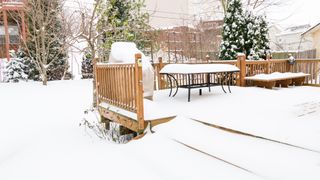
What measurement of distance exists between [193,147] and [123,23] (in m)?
7.92

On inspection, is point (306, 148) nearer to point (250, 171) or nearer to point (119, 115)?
point (250, 171)

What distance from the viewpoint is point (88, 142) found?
4.68m

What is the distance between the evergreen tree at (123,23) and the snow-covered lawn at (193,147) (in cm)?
361

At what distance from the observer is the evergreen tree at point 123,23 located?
8188mm

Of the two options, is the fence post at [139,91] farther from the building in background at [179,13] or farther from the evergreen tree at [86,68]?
the building in background at [179,13]

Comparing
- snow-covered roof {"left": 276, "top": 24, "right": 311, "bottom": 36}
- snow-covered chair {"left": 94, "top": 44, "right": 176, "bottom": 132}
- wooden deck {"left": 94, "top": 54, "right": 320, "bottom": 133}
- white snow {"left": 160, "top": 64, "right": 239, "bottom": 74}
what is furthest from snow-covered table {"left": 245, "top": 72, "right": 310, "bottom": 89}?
snow-covered roof {"left": 276, "top": 24, "right": 311, "bottom": 36}

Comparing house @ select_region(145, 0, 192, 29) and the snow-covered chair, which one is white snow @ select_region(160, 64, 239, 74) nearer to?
the snow-covered chair

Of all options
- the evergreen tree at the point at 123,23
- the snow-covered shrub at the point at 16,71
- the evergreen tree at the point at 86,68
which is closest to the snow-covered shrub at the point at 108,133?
the evergreen tree at the point at 123,23

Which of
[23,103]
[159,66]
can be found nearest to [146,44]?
[159,66]

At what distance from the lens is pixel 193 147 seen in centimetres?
341

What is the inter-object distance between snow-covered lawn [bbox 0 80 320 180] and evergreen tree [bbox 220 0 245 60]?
3.38 m

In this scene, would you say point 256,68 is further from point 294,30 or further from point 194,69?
point 294,30

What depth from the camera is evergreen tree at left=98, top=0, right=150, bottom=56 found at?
8.19 metres

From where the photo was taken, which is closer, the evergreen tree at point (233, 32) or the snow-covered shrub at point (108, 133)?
the snow-covered shrub at point (108, 133)
